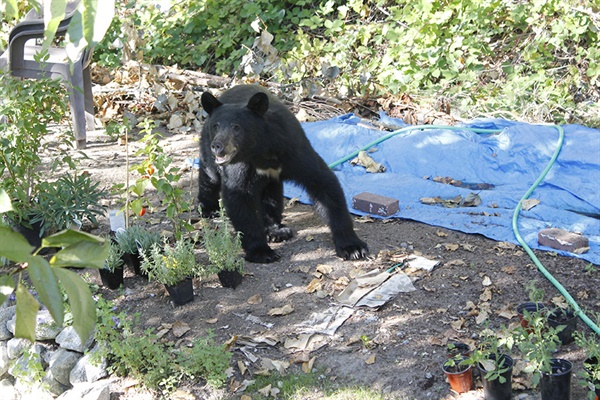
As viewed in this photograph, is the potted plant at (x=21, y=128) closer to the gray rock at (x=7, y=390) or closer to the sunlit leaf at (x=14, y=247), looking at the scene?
the gray rock at (x=7, y=390)

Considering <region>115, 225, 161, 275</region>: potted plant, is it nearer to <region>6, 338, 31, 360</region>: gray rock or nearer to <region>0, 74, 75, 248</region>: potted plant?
<region>0, 74, 75, 248</region>: potted plant

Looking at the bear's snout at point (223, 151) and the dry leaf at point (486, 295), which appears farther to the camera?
the bear's snout at point (223, 151)

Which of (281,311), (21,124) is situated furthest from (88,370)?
(21,124)

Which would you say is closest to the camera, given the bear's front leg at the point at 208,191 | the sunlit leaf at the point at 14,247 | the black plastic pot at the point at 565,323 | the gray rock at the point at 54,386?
the sunlit leaf at the point at 14,247

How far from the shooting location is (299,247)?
19.4 feet

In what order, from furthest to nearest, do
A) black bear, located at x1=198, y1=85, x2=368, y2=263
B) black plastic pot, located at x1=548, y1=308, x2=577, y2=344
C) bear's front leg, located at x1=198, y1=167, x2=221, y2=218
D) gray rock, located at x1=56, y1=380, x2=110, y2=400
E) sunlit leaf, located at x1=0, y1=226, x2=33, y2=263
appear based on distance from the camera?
bear's front leg, located at x1=198, y1=167, x2=221, y2=218 → black bear, located at x1=198, y1=85, x2=368, y2=263 → black plastic pot, located at x1=548, y1=308, x2=577, y2=344 → gray rock, located at x1=56, y1=380, x2=110, y2=400 → sunlit leaf, located at x1=0, y1=226, x2=33, y2=263

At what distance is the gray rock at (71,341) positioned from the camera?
4695mm

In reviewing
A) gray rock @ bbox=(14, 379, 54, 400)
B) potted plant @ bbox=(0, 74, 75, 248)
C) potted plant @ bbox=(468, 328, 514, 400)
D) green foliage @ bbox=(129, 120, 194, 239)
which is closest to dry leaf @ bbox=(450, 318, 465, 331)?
potted plant @ bbox=(468, 328, 514, 400)

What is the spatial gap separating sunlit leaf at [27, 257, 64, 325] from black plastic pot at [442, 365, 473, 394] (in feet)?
9.88

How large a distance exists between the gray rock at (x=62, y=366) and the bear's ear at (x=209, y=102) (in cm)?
217

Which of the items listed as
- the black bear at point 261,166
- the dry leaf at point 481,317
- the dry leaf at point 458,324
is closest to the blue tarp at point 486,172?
the black bear at point 261,166

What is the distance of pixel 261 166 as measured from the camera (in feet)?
18.6

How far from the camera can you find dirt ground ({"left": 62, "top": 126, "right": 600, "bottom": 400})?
4.27m

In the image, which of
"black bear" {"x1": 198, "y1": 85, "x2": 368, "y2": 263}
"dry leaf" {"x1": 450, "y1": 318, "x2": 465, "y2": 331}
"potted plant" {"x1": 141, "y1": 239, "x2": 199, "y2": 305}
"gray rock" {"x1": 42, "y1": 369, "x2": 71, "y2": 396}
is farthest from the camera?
"black bear" {"x1": 198, "y1": 85, "x2": 368, "y2": 263}
